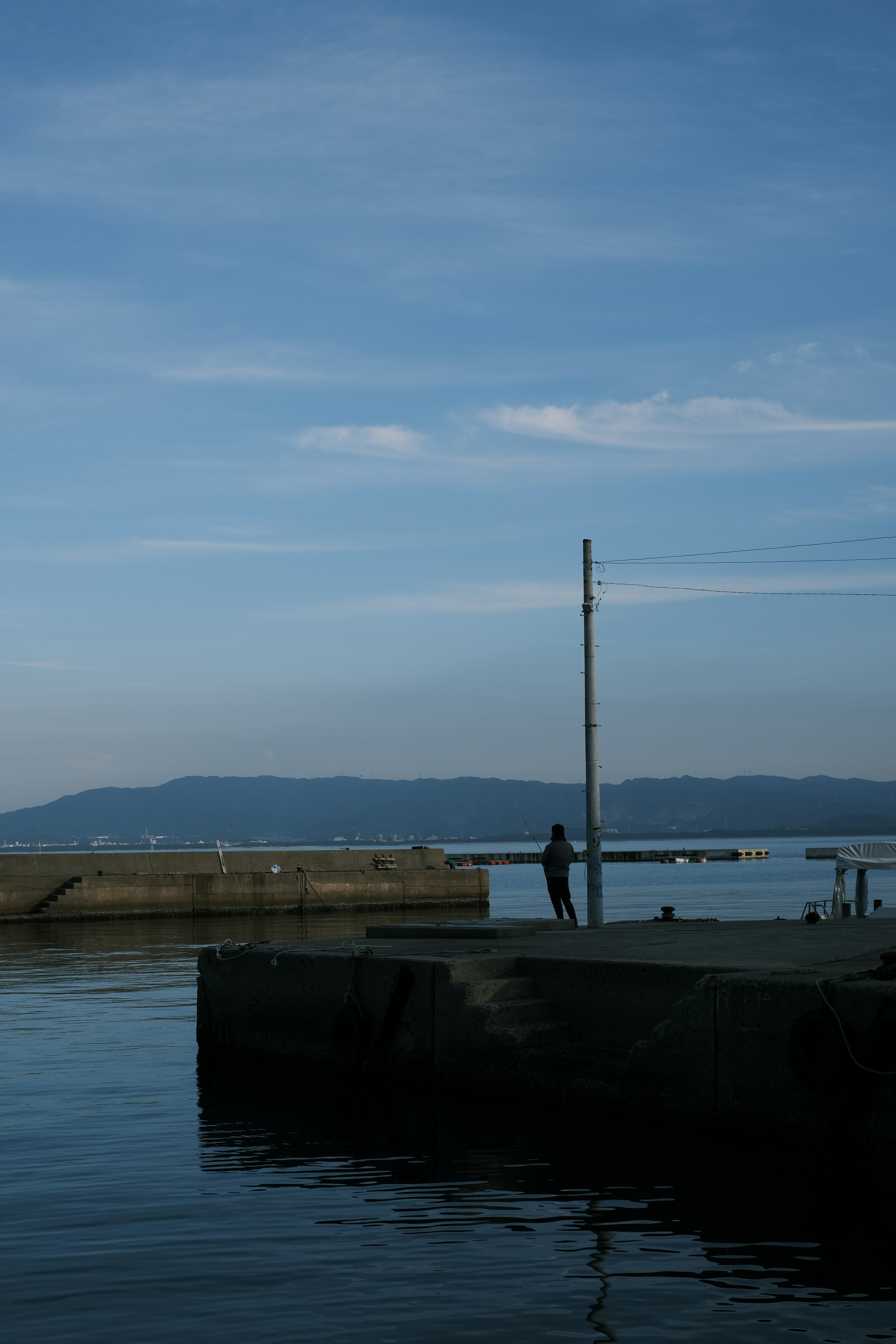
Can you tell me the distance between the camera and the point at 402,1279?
7.33 metres

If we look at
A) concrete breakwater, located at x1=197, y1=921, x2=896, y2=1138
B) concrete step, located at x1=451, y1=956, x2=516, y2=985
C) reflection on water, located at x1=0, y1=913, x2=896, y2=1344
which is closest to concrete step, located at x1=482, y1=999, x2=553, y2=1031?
concrete breakwater, located at x1=197, y1=921, x2=896, y2=1138

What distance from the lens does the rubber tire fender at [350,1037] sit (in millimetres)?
13484

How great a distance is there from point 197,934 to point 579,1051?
89.1 ft

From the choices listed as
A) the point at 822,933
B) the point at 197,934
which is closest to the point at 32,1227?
the point at 822,933

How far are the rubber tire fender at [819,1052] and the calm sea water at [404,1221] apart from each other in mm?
433

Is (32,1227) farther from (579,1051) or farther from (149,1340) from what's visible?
(579,1051)

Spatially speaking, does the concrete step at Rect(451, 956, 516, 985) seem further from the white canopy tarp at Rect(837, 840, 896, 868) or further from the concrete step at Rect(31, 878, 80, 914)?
the concrete step at Rect(31, 878, 80, 914)

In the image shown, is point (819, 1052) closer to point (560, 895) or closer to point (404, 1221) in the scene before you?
point (404, 1221)

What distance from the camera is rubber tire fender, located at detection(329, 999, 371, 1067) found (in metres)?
13.5

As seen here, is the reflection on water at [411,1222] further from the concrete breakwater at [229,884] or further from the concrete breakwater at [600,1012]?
the concrete breakwater at [229,884]

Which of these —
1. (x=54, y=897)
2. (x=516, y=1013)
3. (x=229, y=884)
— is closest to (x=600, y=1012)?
(x=516, y=1013)

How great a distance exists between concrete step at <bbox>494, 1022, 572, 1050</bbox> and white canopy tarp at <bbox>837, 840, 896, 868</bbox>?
10793 millimetres

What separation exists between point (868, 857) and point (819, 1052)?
1341 cm

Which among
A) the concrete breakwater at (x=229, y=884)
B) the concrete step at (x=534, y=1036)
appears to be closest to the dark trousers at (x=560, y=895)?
the concrete step at (x=534, y=1036)
